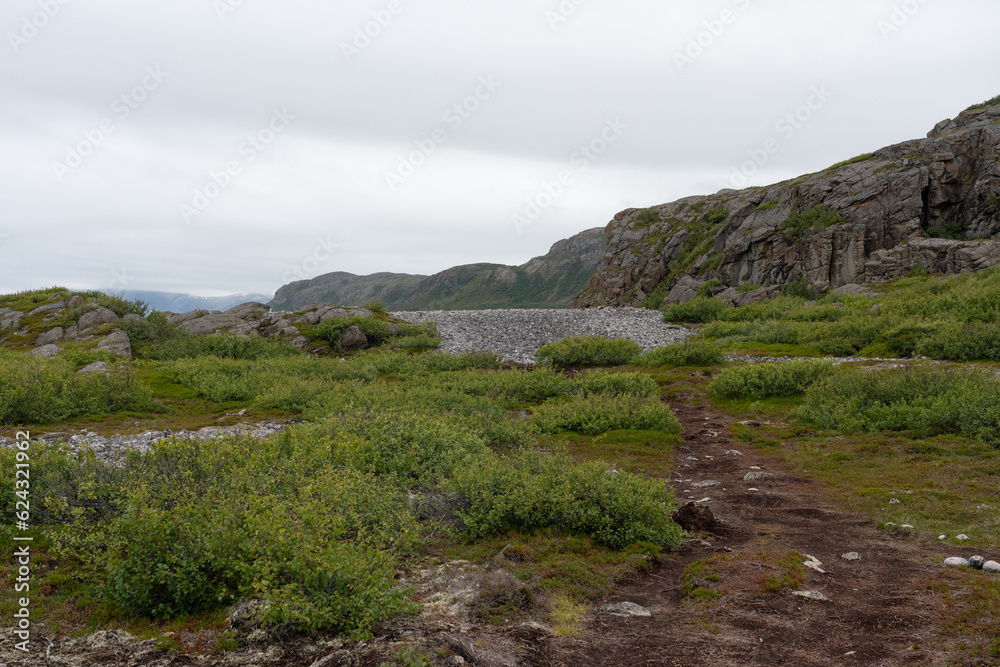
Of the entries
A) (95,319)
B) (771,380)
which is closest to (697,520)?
(771,380)

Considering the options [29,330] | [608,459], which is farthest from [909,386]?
[29,330]

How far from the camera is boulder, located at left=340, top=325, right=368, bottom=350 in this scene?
34694 millimetres

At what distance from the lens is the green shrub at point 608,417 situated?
1644 centimetres

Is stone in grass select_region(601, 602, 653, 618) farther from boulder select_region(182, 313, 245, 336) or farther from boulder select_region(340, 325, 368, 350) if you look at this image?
boulder select_region(182, 313, 245, 336)

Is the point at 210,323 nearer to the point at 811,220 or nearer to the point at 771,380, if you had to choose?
the point at 771,380

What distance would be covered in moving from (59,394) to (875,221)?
169ft

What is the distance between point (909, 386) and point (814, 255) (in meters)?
33.7

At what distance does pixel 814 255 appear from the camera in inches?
1795

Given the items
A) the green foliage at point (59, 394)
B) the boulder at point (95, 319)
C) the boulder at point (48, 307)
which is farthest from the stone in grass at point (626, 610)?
the boulder at point (48, 307)

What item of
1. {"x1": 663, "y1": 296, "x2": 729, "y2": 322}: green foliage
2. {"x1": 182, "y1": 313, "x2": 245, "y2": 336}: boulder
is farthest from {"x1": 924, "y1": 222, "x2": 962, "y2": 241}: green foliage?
{"x1": 182, "y1": 313, "x2": 245, "y2": 336}: boulder

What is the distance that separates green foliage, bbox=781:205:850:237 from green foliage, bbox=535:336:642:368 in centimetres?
2753

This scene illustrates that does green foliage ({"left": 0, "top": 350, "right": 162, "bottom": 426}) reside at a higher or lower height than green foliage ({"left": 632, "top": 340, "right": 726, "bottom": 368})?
higher

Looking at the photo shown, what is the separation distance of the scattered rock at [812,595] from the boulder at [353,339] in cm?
3056

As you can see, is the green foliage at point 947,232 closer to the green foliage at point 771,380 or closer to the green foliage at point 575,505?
the green foliage at point 771,380
